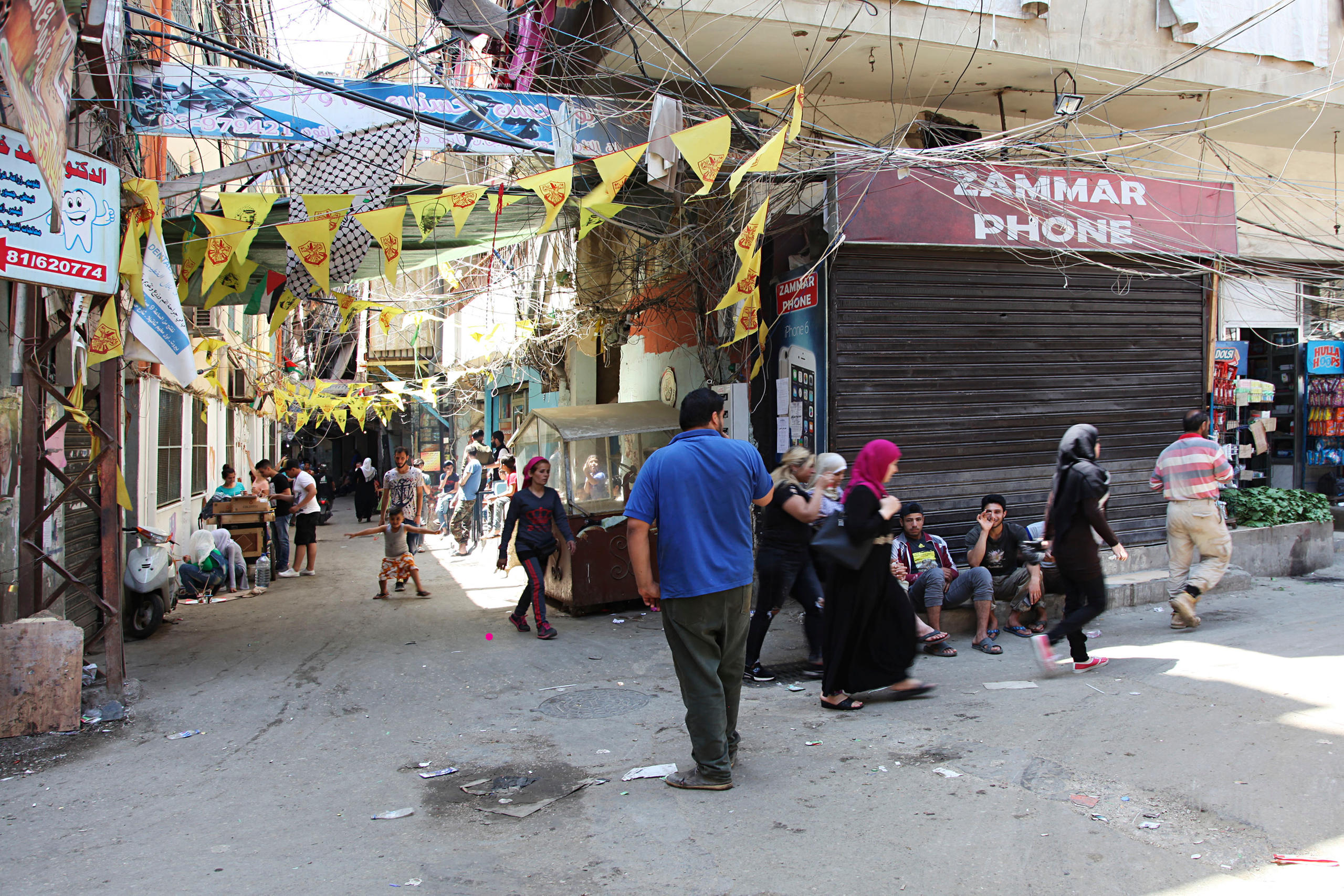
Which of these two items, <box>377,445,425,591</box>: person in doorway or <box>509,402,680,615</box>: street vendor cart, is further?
<box>377,445,425,591</box>: person in doorway

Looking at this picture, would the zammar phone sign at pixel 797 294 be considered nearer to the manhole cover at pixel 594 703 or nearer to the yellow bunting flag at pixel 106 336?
the manhole cover at pixel 594 703

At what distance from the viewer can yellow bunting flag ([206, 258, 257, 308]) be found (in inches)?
340

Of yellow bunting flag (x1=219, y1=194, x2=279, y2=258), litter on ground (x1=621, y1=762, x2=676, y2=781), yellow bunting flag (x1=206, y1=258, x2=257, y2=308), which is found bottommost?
litter on ground (x1=621, y1=762, x2=676, y2=781)

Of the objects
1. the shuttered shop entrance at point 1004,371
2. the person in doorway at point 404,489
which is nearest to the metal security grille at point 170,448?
the person in doorway at point 404,489

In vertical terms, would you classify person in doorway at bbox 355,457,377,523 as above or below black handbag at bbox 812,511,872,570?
below

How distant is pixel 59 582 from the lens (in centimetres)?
748

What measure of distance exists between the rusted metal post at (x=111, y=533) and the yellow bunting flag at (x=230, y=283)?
2.67m

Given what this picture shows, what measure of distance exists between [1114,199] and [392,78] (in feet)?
23.8

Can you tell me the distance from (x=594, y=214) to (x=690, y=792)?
15.8 ft

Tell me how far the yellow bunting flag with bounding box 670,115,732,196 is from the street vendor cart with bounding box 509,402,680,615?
377 centimetres

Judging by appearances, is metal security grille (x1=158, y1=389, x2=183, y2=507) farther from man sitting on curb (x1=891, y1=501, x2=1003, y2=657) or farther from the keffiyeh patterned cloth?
man sitting on curb (x1=891, y1=501, x2=1003, y2=657)

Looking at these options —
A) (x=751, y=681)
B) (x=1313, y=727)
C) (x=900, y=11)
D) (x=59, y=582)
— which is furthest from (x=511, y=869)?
(x=900, y=11)

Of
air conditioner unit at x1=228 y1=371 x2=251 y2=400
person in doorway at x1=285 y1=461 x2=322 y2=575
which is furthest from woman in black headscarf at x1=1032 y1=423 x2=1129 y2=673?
air conditioner unit at x1=228 y1=371 x2=251 y2=400

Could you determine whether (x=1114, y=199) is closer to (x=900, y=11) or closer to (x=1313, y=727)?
(x=900, y=11)
